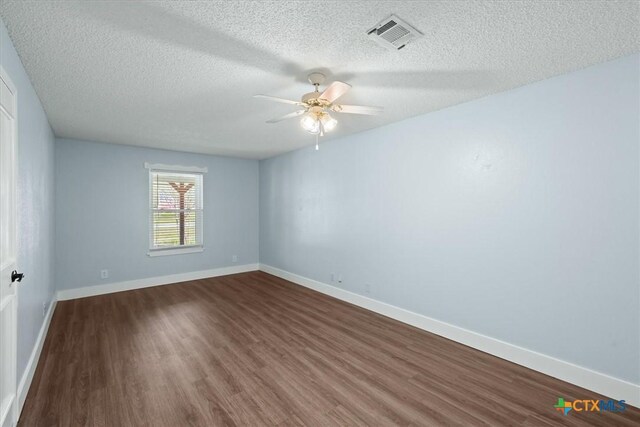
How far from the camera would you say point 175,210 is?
5309 mm

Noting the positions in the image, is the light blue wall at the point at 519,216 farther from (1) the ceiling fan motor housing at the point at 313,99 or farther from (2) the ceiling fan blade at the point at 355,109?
(1) the ceiling fan motor housing at the point at 313,99

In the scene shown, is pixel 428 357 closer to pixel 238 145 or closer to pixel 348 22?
pixel 348 22

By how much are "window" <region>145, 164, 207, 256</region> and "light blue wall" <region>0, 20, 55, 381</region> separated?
79.5 inches

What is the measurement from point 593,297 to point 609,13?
1907 millimetres

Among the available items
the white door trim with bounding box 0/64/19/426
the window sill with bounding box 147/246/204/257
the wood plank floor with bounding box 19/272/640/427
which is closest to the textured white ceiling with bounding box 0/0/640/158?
the white door trim with bounding box 0/64/19/426

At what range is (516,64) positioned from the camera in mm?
2129

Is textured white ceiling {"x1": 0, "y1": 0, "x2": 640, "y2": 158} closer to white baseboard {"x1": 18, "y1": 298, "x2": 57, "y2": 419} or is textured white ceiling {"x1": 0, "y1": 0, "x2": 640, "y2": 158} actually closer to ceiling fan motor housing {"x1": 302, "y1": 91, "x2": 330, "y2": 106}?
ceiling fan motor housing {"x1": 302, "y1": 91, "x2": 330, "y2": 106}

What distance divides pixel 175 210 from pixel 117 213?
90cm

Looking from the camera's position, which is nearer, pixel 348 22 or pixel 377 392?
pixel 348 22

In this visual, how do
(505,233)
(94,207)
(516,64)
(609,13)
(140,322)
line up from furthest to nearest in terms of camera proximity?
(94,207), (140,322), (505,233), (516,64), (609,13)

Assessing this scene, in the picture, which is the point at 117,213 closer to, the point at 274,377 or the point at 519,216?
the point at 274,377

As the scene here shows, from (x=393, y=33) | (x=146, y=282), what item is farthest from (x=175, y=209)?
(x=393, y=33)

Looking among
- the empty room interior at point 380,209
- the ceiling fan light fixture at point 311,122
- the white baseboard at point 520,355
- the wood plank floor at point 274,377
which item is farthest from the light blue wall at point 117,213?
the ceiling fan light fixture at point 311,122

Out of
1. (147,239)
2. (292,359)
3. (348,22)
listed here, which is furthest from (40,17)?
(147,239)
